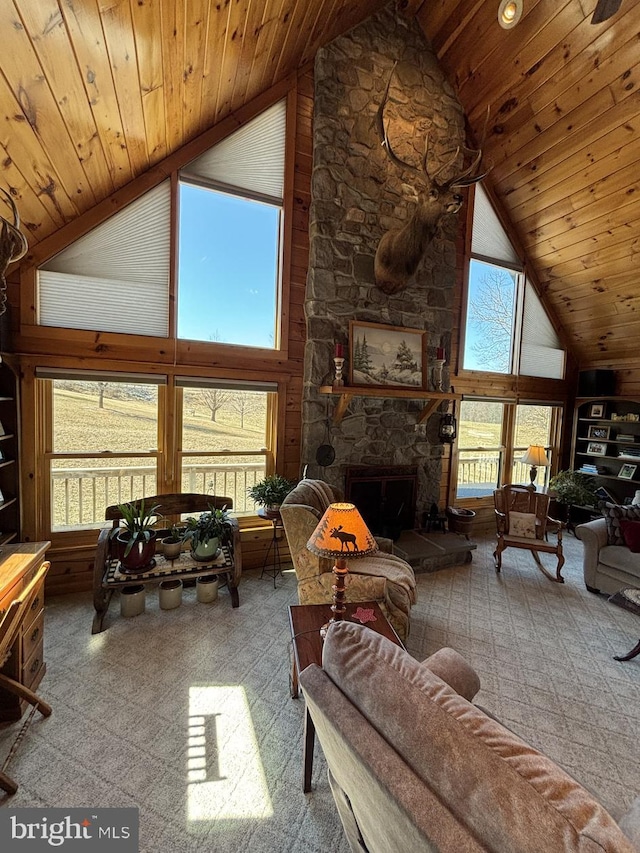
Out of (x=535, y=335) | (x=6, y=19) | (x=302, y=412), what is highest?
(x=6, y=19)

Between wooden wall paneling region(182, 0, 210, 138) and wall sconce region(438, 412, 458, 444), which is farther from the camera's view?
wall sconce region(438, 412, 458, 444)

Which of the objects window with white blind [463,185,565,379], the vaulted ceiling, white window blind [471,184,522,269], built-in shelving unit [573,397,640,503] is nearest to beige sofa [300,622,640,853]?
the vaulted ceiling

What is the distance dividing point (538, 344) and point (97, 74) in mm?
5859

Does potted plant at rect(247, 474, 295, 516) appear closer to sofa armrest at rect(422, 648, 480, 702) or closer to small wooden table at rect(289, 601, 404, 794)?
small wooden table at rect(289, 601, 404, 794)

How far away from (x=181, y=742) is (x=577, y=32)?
20.7 ft

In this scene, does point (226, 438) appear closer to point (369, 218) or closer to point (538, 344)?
point (369, 218)

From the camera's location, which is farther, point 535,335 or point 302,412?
point 535,335

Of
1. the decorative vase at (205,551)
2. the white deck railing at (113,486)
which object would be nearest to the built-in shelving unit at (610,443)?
the white deck railing at (113,486)

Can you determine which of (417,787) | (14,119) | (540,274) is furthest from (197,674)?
(540,274)

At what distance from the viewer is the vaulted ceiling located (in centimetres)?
208

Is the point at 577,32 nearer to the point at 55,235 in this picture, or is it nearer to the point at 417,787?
the point at 55,235

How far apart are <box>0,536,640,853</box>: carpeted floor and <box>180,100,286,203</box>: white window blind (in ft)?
13.2

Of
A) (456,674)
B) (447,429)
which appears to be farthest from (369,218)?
(456,674)

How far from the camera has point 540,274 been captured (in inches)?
215
